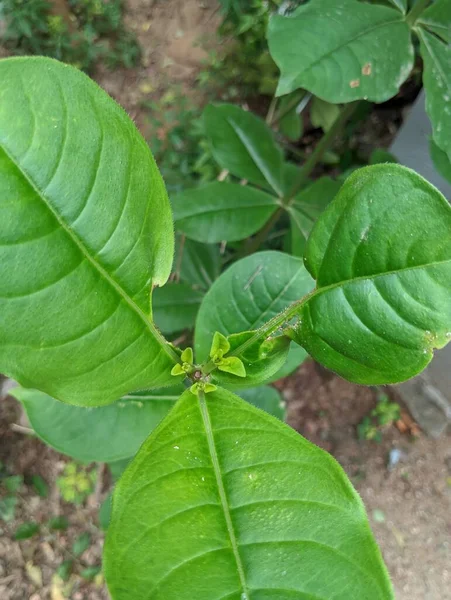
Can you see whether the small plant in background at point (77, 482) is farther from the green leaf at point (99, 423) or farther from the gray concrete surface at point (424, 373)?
the gray concrete surface at point (424, 373)

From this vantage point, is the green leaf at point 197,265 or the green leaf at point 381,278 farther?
the green leaf at point 197,265

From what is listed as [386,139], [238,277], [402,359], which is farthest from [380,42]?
[386,139]

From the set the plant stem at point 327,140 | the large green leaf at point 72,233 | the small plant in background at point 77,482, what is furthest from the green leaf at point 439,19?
the small plant in background at point 77,482

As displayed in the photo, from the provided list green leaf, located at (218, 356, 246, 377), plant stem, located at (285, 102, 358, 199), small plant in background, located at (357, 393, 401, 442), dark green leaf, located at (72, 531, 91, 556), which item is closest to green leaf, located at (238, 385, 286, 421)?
plant stem, located at (285, 102, 358, 199)

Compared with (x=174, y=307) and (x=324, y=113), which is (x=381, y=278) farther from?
(x=324, y=113)

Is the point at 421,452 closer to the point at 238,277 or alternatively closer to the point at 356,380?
the point at 238,277

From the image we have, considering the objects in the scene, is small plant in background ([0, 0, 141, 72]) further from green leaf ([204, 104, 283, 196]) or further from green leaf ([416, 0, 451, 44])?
green leaf ([416, 0, 451, 44])
